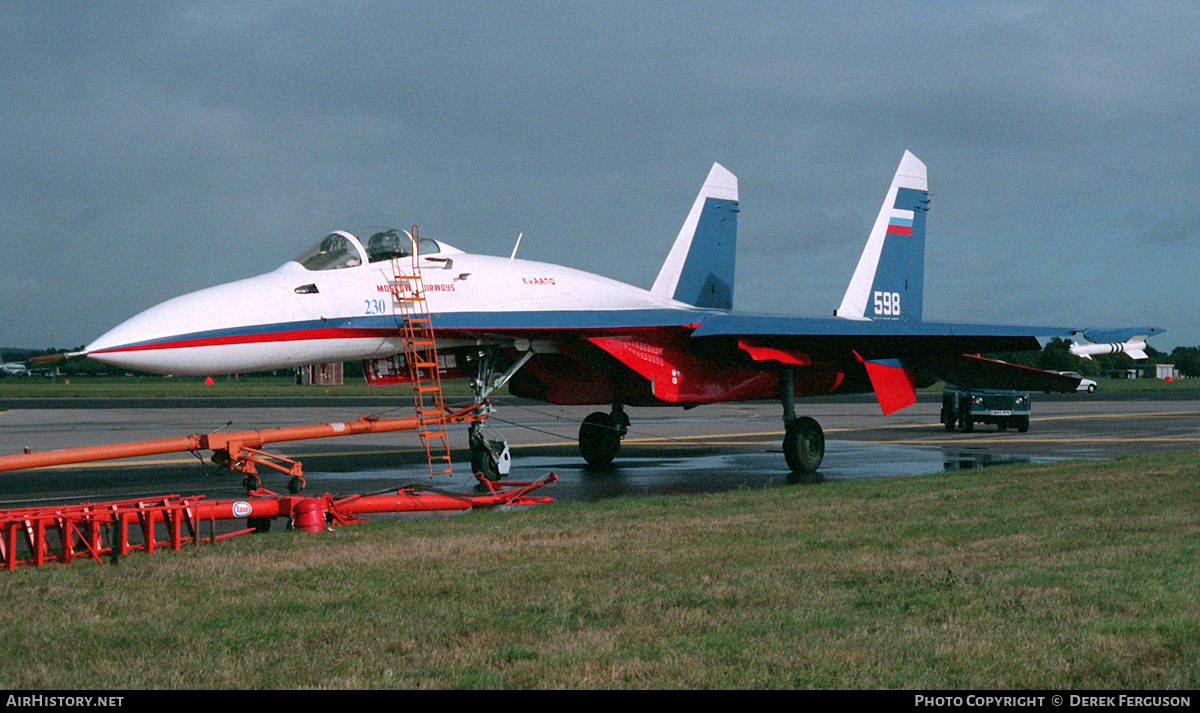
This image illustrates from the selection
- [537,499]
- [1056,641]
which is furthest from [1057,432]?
[1056,641]

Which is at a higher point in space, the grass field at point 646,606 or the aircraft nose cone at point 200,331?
the aircraft nose cone at point 200,331

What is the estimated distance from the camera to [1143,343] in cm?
1616

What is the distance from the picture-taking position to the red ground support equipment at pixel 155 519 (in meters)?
7.81

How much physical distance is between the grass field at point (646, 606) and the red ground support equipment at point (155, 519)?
27cm

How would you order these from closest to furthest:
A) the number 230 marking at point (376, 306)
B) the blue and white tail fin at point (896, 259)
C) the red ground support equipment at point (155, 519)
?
the red ground support equipment at point (155, 519) < the number 230 marking at point (376, 306) < the blue and white tail fin at point (896, 259)

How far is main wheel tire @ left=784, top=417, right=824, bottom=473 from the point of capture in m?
16.1

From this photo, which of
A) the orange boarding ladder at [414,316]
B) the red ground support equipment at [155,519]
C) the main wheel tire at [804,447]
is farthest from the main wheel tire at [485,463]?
the main wheel tire at [804,447]

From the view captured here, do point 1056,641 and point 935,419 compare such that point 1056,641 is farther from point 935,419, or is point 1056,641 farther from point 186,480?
point 935,419

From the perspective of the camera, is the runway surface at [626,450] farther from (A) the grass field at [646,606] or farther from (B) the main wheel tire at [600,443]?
(A) the grass field at [646,606]

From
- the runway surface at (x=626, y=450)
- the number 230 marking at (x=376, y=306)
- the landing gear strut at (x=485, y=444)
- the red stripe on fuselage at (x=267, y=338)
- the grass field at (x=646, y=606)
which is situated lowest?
the runway surface at (x=626, y=450)

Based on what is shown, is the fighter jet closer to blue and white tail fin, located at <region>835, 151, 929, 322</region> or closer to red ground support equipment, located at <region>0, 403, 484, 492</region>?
blue and white tail fin, located at <region>835, 151, 929, 322</region>

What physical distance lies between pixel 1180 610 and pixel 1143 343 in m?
12.0

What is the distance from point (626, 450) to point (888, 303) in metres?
6.20

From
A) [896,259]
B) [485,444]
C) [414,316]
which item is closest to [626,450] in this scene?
[896,259]
